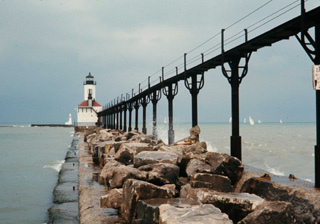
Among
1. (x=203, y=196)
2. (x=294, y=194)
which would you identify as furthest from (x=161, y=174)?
(x=294, y=194)

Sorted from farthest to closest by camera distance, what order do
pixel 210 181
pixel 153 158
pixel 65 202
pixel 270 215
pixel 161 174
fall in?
pixel 153 158, pixel 65 202, pixel 161 174, pixel 210 181, pixel 270 215

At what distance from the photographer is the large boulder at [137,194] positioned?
5.03m

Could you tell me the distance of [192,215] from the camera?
3.79m

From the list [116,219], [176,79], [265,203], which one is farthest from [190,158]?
[176,79]

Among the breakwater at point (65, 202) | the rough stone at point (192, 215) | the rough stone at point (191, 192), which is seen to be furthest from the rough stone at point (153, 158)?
the rough stone at point (192, 215)

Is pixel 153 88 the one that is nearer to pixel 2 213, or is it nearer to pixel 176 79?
pixel 176 79

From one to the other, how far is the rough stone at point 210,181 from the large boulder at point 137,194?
31.6 inches

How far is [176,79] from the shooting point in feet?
58.3

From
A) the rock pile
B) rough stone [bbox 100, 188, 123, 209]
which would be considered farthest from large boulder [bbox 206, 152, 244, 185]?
rough stone [bbox 100, 188, 123, 209]

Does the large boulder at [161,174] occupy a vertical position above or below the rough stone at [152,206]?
above

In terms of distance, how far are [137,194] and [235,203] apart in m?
1.44

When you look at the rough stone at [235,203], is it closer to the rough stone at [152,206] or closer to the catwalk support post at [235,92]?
the rough stone at [152,206]

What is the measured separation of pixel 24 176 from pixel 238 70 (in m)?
9.86

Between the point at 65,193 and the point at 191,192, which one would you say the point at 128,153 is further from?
the point at 191,192
